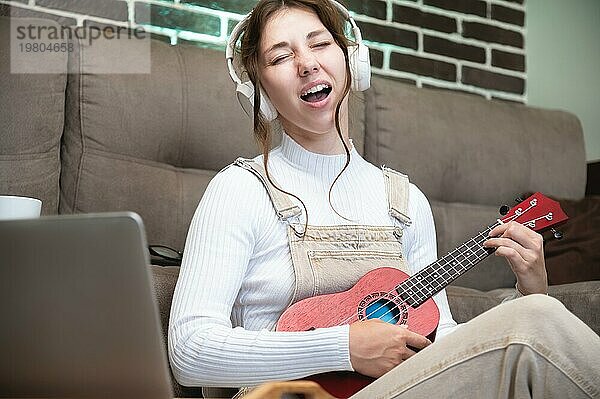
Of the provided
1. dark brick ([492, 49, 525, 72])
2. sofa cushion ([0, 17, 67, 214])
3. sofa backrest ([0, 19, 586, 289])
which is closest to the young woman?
sofa backrest ([0, 19, 586, 289])

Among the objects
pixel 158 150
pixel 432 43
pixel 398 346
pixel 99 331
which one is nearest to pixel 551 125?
pixel 432 43

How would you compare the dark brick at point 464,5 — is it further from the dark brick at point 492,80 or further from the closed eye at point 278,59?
the closed eye at point 278,59

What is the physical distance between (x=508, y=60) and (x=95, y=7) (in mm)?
1538

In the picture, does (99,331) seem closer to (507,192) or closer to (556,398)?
(556,398)

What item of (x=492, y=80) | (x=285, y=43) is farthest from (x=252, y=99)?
(x=492, y=80)

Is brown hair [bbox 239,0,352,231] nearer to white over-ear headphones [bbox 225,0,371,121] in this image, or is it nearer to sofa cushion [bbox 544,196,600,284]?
white over-ear headphones [bbox 225,0,371,121]

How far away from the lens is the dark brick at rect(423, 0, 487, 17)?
3321mm

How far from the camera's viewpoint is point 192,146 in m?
2.39

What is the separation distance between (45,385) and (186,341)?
0.69 m

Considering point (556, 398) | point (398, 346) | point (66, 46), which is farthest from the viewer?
point (66, 46)

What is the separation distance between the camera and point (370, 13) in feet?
10.3

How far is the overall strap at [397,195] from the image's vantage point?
1.77 meters

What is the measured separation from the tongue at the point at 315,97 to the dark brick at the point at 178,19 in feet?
3.91

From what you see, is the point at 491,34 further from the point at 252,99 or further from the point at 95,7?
the point at 252,99
